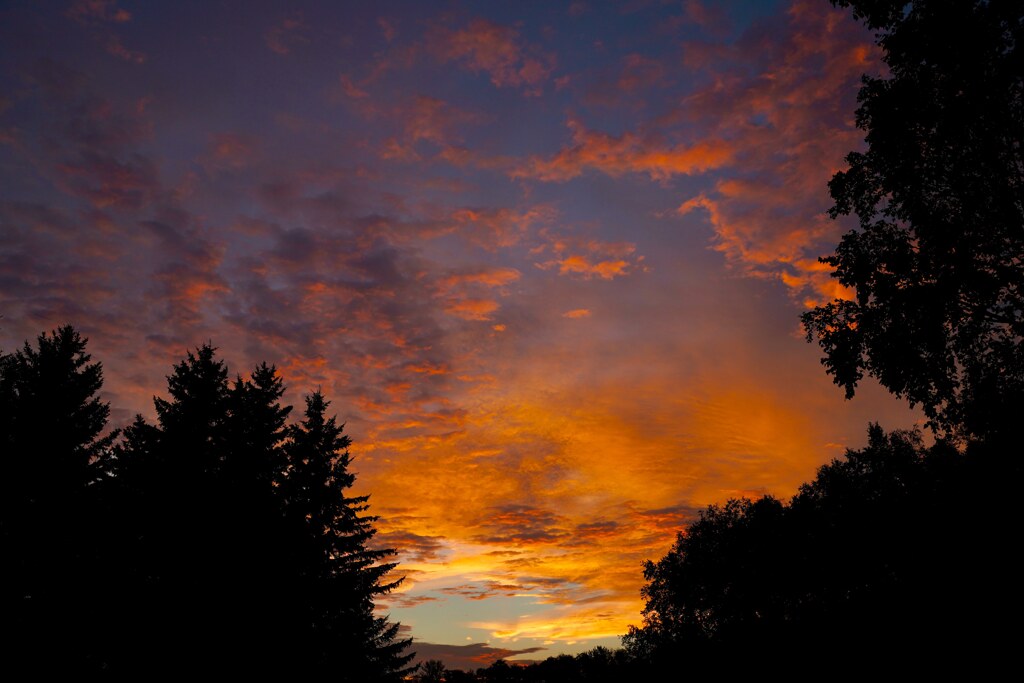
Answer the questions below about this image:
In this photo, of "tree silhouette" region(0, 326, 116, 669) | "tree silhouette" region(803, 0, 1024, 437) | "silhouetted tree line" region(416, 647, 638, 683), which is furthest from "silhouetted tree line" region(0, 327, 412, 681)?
"tree silhouette" region(803, 0, 1024, 437)

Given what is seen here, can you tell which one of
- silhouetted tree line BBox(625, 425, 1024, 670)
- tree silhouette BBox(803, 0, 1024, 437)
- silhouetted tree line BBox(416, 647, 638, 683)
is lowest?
silhouetted tree line BBox(416, 647, 638, 683)

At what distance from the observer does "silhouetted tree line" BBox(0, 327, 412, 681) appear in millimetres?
23812

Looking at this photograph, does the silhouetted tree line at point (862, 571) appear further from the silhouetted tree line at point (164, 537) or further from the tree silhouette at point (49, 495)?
the tree silhouette at point (49, 495)

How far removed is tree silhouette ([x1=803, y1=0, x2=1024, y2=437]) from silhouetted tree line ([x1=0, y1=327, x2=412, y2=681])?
25827 mm

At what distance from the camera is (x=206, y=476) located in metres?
26.9

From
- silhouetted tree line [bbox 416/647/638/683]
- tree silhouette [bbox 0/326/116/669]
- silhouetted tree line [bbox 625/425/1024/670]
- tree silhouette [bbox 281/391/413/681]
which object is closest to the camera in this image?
silhouetted tree line [bbox 625/425/1024/670]

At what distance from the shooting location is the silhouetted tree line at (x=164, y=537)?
2381 centimetres

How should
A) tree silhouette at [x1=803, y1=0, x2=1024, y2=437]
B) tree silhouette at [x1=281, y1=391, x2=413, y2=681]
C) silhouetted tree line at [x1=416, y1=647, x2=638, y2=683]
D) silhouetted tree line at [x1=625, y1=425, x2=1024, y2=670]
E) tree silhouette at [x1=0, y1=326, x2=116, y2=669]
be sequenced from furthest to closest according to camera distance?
tree silhouette at [x1=281, y1=391, x2=413, y2=681], tree silhouette at [x1=0, y1=326, x2=116, y2=669], silhouetted tree line at [x1=416, y1=647, x2=638, y2=683], tree silhouette at [x1=803, y1=0, x2=1024, y2=437], silhouetted tree line at [x1=625, y1=425, x2=1024, y2=670]

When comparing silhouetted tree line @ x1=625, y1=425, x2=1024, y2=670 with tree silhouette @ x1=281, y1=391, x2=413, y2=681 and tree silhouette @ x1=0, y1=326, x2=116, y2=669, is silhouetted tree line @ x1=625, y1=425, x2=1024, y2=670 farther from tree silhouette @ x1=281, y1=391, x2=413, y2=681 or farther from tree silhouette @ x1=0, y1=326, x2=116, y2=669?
tree silhouette @ x1=0, y1=326, x2=116, y2=669

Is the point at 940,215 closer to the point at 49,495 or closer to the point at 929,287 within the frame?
the point at 929,287

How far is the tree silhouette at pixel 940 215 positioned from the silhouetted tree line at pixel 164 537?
25827 millimetres

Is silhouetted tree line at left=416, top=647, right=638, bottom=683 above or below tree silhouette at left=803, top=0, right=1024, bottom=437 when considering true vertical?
below

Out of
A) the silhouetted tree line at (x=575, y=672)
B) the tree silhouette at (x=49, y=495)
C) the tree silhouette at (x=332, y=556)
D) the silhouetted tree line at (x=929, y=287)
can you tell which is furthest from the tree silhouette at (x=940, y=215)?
the tree silhouette at (x=49, y=495)

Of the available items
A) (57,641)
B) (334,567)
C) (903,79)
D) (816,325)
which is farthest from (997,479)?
(57,641)
